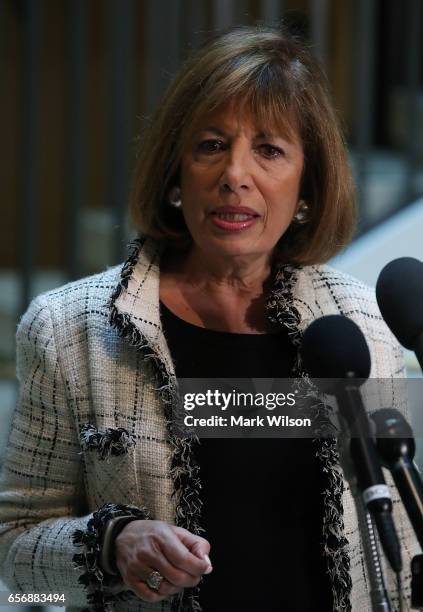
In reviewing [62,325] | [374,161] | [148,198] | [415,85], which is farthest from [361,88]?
[62,325]

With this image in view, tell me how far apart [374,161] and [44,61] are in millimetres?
1222

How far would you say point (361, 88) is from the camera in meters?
2.43

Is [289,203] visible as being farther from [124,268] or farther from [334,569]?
[334,569]

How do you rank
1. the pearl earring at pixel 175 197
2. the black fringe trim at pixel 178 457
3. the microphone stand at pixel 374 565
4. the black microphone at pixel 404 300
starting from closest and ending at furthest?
the microphone stand at pixel 374 565, the black microphone at pixel 404 300, the black fringe trim at pixel 178 457, the pearl earring at pixel 175 197

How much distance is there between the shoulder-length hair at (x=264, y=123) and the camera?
46.9 inches

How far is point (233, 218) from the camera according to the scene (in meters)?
1.18

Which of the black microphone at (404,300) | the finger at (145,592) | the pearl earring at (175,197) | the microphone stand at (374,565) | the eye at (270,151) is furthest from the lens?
the pearl earring at (175,197)

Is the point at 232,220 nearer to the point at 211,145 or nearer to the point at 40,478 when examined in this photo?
the point at 211,145

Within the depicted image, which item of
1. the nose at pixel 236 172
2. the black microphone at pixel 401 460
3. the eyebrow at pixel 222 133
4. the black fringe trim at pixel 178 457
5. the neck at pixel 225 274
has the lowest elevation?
the black microphone at pixel 401 460

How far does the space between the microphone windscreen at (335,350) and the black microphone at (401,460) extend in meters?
0.04

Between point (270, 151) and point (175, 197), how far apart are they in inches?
6.1

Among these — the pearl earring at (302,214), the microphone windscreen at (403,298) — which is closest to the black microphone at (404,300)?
the microphone windscreen at (403,298)

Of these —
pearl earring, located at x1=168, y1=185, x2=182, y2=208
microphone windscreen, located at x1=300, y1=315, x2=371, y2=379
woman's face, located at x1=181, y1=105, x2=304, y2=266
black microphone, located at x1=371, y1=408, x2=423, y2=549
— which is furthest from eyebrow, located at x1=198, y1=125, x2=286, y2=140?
black microphone, located at x1=371, y1=408, x2=423, y2=549

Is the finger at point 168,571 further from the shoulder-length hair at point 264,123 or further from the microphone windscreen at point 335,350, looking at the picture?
the shoulder-length hair at point 264,123
